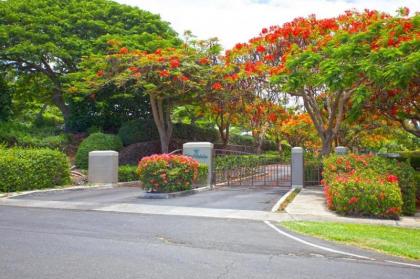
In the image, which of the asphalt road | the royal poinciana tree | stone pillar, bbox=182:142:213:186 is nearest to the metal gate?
stone pillar, bbox=182:142:213:186

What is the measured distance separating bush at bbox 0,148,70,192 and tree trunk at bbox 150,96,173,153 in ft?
23.7

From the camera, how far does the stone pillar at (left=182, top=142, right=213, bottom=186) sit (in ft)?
64.8

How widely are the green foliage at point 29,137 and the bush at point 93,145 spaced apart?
6.17ft

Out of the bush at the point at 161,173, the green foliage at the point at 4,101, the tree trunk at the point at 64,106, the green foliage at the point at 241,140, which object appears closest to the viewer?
the bush at the point at 161,173

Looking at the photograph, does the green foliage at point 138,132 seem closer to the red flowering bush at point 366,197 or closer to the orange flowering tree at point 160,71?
the orange flowering tree at point 160,71

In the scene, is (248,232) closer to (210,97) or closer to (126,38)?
(210,97)

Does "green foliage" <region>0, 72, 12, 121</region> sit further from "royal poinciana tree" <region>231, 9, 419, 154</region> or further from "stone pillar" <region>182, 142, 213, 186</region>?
"royal poinciana tree" <region>231, 9, 419, 154</region>

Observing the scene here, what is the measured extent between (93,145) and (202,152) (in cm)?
651

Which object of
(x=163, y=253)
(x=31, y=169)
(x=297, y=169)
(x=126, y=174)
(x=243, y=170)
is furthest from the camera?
(x=243, y=170)

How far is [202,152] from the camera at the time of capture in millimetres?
20016

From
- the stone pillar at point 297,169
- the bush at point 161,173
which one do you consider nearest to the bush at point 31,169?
the bush at point 161,173

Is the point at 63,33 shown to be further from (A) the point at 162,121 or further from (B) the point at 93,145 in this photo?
(A) the point at 162,121

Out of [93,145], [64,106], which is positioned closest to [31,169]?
[93,145]

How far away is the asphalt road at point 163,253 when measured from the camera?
240 inches
